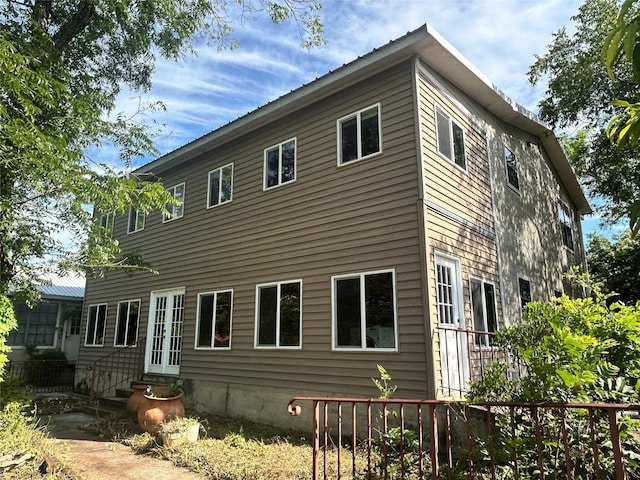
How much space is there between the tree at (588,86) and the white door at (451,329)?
30.3ft

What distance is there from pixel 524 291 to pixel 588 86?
23.9 feet

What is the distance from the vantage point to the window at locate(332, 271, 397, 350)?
7.30 m

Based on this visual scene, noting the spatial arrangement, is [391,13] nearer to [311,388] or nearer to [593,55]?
[311,388]

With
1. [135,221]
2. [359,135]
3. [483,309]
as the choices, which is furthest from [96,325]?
[483,309]

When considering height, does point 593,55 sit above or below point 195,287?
above

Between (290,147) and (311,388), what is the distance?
5263 millimetres

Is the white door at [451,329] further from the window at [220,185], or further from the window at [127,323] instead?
the window at [127,323]

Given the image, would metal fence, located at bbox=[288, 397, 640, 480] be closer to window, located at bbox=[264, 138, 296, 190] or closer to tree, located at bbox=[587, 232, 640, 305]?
window, located at bbox=[264, 138, 296, 190]

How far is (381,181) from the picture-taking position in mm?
7941

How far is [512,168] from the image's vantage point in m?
11.8

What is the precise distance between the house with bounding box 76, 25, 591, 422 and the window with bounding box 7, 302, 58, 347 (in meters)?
7.30

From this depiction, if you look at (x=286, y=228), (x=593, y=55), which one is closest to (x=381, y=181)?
(x=286, y=228)

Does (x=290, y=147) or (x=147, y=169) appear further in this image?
(x=147, y=169)

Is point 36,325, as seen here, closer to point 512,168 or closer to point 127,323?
point 127,323
